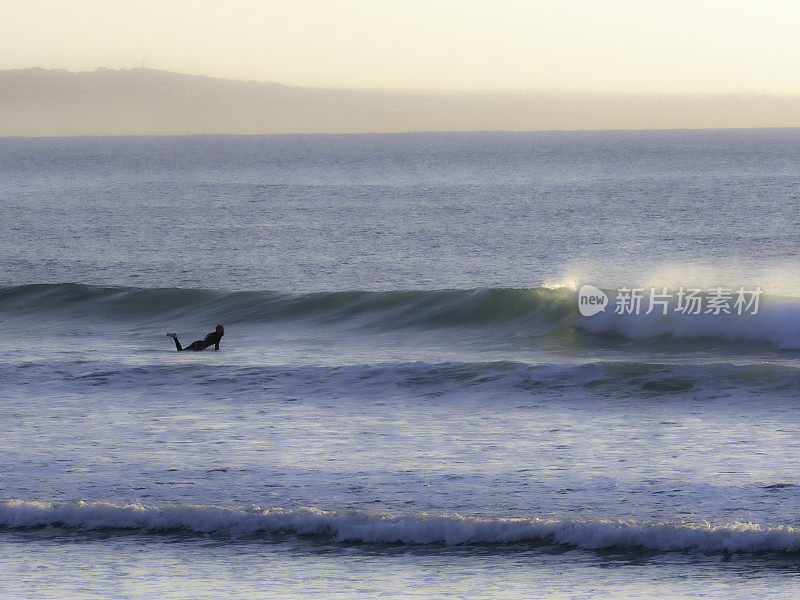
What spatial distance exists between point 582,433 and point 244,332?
52.0 feet

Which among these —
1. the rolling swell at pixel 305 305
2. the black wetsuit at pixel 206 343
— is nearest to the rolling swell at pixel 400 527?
the black wetsuit at pixel 206 343

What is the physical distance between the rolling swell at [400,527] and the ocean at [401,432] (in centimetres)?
3

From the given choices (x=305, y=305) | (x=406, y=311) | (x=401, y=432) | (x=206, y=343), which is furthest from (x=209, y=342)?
(x=401, y=432)

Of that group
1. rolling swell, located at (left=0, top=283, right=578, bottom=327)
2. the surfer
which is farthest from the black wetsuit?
rolling swell, located at (left=0, top=283, right=578, bottom=327)

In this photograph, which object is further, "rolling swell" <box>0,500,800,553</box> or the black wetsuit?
the black wetsuit

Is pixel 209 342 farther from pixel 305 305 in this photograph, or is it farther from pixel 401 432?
pixel 401 432

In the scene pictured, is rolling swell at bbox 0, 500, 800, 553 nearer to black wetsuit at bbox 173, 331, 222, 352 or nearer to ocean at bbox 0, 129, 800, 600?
ocean at bbox 0, 129, 800, 600

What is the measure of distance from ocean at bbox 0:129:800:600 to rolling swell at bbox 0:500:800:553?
0.10 feet

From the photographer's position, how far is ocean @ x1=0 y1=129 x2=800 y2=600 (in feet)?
35.5

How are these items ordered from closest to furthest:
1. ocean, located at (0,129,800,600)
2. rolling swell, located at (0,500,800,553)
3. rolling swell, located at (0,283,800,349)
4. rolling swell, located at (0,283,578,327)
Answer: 1. ocean, located at (0,129,800,600)
2. rolling swell, located at (0,500,800,553)
3. rolling swell, located at (0,283,800,349)
4. rolling swell, located at (0,283,578,327)

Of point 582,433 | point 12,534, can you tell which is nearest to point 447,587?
point 12,534

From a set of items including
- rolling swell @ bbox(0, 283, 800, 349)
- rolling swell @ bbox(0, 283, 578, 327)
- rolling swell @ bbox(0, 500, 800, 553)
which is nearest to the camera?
rolling swell @ bbox(0, 500, 800, 553)

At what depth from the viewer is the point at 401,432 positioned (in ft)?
54.5

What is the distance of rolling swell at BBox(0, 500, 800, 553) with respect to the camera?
36.2 ft
